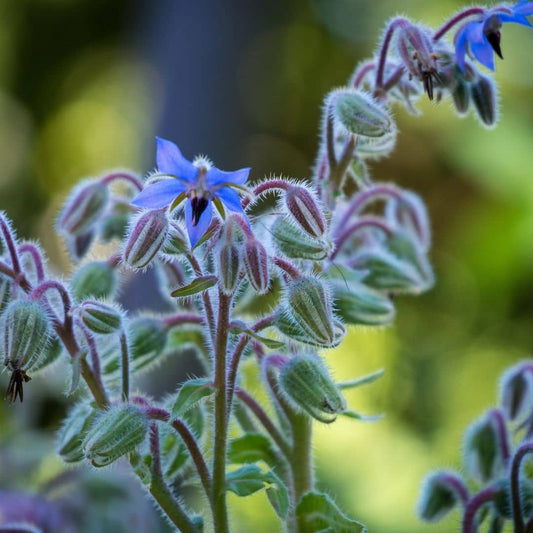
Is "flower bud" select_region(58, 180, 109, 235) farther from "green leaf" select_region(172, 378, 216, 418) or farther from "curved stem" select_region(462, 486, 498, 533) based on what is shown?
"curved stem" select_region(462, 486, 498, 533)

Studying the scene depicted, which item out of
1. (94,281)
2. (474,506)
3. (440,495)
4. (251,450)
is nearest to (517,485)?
(474,506)

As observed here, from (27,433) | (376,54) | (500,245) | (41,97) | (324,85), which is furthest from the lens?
(41,97)

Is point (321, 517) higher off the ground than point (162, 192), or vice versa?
point (162, 192)

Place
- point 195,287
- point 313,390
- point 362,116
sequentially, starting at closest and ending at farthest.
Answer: point 195,287 < point 313,390 < point 362,116

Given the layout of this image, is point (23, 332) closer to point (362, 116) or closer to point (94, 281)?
point (94, 281)

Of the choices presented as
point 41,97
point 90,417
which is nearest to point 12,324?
point 90,417

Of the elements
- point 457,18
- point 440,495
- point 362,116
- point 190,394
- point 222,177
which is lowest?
point 440,495

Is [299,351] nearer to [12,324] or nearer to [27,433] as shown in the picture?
[12,324]
